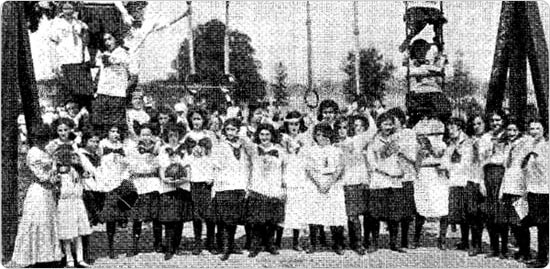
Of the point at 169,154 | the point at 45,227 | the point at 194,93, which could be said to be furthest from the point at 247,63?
the point at 45,227

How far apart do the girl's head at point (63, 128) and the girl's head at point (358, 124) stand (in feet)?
6.55

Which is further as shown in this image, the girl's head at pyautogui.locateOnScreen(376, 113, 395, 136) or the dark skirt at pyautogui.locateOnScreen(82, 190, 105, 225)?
the girl's head at pyautogui.locateOnScreen(376, 113, 395, 136)

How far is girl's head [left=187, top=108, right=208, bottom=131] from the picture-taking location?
5922mm

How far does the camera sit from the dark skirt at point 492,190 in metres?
5.95

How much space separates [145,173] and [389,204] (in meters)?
1.77

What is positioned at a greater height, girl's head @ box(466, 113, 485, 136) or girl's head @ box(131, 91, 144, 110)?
girl's head @ box(131, 91, 144, 110)

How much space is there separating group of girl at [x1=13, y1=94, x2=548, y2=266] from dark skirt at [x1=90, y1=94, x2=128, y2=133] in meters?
0.07

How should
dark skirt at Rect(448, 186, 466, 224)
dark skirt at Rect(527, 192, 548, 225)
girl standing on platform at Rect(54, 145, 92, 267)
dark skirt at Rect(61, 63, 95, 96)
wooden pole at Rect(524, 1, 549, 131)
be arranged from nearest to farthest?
girl standing on platform at Rect(54, 145, 92, 267), dark skirt at Rect(527, 192, 548, 225), wooden pole at Rect(524, 1, 549, 131), dark skirt at Rect(448, 186, 466, 224), dark skirt at Rect(61, 63, 95, 96)

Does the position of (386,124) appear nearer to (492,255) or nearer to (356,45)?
(356,45)

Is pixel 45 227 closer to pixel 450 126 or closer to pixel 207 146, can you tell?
pixel 207 146

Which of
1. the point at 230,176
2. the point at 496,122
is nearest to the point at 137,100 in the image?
the point at 230,176

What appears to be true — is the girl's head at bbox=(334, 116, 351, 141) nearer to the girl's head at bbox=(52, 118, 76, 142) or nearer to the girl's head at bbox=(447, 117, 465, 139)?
the girl's head at bbox=(447, 117, 465, 139)

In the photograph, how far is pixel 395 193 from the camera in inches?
238

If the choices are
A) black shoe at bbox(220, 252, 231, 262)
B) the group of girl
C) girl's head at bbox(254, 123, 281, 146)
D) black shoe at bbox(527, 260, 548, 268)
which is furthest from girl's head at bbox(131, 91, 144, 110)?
black shoe at bbox(527, 260, 548, 268)
